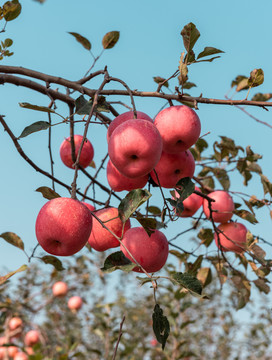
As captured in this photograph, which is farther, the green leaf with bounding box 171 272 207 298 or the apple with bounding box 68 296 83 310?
the apple with bounding box 68 296 83 310

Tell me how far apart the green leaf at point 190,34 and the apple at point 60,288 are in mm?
4098

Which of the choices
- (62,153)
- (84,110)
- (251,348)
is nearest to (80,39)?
(62,153)

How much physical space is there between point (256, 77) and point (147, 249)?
0.62 m

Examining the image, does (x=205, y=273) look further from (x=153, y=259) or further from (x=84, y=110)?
(x=84, y=110)

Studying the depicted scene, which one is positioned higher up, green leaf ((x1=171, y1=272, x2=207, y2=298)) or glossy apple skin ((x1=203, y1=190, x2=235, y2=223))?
glossy apple skin ((x1=203, y1=190, x2=235, y2=223))

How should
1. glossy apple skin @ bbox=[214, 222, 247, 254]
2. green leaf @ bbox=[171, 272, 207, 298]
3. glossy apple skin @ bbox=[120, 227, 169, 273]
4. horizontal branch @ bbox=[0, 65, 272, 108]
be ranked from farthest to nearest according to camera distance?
glossy apple skin @ bbox=[214, 222, 247, 254], glossy apple skin @ bbox=[120, 227, 169, 273], horizontal branch @ bbox=[0, 65, 272, 108], green leaf @ bbox=[171, 272, 207, 298]

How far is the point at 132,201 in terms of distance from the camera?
1043 millimetres

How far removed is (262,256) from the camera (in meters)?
1.70

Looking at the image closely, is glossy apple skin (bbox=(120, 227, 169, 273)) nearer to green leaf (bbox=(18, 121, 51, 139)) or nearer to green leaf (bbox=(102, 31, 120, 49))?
green leaf (bbox=(18, 121, 51, 139))

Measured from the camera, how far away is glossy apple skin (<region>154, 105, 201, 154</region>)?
3.81 feet

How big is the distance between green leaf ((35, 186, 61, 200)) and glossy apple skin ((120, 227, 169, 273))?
0.95 feet

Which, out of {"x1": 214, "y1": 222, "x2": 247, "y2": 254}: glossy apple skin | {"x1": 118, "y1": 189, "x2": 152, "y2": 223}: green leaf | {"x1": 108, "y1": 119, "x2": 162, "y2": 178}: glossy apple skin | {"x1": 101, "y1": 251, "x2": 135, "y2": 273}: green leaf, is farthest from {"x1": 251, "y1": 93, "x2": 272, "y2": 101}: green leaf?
{"x1": 101, "y1": 251, "x2": 135, "y2": 273}: green leaf

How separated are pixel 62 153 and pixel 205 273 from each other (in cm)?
97

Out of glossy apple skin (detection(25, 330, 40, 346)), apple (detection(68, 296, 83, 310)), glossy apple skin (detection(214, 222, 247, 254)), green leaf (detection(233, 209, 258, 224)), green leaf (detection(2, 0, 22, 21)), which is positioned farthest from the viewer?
apple (detection(68, 296, 83, 310))
